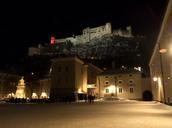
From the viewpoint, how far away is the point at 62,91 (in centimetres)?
5228

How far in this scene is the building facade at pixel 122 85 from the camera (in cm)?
5662

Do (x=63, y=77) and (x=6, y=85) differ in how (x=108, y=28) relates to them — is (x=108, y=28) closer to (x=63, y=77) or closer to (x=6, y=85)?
(x=6, y=85)

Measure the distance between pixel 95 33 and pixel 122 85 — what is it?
89.7 metres

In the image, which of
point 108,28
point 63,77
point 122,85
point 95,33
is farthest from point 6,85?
point 95,33

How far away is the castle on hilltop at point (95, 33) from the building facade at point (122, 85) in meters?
82.7

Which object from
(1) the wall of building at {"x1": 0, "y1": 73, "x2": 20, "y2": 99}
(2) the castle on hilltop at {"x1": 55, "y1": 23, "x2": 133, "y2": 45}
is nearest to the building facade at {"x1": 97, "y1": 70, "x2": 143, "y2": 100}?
(1) the wall of building at {"x1": 0, "y1": 73, "x2": 20, "y2": 99}

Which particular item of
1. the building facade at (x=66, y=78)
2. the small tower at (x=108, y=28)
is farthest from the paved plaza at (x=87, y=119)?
the small tower at (x=108, y=28)

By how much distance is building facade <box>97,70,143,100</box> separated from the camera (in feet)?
186

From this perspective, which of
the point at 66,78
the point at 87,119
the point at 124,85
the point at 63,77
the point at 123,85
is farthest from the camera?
the point at 123,85

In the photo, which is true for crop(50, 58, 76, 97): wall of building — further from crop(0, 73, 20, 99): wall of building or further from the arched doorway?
crop(0, 73, 20, 99): wall of building


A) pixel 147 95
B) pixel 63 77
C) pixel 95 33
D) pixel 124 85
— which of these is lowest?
pixel 147 95

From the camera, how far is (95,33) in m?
Result: 144

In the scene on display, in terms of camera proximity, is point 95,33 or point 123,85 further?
point 95,33

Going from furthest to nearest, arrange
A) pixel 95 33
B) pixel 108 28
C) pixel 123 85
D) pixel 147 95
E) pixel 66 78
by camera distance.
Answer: pixel 95 33 → pixel 108 28 → pixel 123 85 → pixel 147 95 → pixel 66 78
